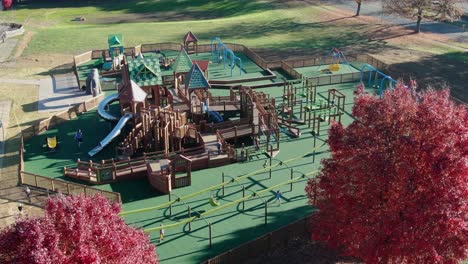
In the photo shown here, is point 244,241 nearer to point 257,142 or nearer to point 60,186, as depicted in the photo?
point 257,142

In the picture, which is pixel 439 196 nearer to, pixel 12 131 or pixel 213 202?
pixel 213 202

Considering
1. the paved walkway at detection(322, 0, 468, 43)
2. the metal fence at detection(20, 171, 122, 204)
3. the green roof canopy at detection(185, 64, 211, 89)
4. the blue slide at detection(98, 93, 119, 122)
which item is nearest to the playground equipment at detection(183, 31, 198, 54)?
the blue slide at detection(98, 93, 119, 122)

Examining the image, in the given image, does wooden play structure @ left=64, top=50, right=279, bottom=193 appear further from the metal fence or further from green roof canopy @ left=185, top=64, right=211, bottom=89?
the metal fence

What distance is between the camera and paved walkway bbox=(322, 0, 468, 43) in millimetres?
A: 69500

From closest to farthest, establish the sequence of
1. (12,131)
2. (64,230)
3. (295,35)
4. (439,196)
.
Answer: (64,230) → (439,196) → (12,131) → (295,35)

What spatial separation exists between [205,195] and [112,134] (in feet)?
28.6

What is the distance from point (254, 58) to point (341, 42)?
14.5 m

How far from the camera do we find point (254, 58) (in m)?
55.7

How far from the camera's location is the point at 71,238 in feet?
49.1

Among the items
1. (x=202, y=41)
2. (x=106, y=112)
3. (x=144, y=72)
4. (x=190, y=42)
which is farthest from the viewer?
(x=202, y=41)

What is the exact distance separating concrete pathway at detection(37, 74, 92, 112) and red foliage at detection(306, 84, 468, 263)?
1184 inches

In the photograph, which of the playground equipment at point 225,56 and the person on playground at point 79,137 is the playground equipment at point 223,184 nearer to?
the person on playground at point 79,137

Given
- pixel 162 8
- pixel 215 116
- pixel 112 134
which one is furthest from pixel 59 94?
pixel 162 8

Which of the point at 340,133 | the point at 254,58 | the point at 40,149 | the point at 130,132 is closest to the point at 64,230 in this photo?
the point at 340,133
